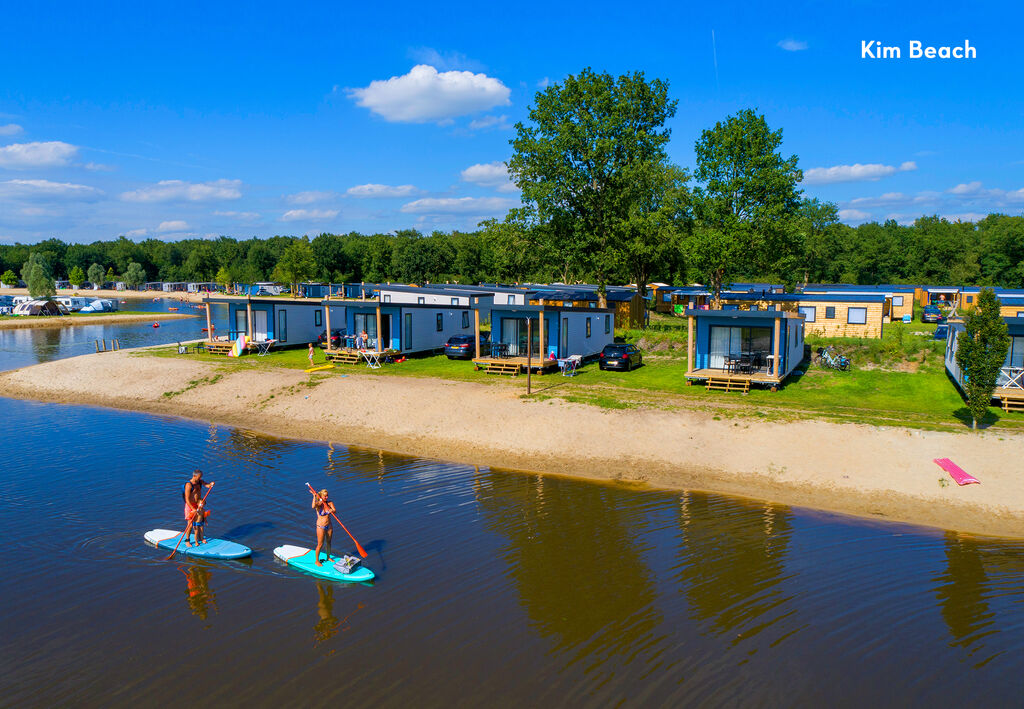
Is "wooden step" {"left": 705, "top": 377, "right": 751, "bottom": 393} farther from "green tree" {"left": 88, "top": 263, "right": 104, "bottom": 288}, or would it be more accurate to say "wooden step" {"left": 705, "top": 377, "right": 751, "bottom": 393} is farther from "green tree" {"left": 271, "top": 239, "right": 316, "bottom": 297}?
"green tree" {"left": 88, "top": 263, "right": 104, "bottom": 288}

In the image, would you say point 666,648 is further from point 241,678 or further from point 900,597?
point 241,678

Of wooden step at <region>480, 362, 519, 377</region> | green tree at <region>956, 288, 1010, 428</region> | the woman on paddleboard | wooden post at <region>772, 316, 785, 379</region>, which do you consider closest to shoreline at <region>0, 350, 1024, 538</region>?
green tree at <region>956, 288, 1010, 428</region>

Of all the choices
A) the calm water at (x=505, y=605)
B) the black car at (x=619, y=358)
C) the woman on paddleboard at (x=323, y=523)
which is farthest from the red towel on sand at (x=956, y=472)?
the woman on paddleboard at (x=323, y=523)

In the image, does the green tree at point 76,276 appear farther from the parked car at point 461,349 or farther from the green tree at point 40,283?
the parked car at point 461,349

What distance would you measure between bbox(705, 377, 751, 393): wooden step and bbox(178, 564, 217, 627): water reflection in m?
20.6

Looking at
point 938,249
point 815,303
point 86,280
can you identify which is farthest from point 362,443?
point 86,280

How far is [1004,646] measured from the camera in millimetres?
10602

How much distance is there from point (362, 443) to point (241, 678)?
13.7 m

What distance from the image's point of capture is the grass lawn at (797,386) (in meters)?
22.6

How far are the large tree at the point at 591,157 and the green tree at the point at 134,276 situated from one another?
131295 mm

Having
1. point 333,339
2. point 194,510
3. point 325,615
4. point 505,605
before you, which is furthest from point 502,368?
point 325,615

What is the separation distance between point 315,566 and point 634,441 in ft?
38.0

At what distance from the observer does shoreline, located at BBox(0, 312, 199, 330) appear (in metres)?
72.9

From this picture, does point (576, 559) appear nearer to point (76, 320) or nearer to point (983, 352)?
point (983, 352)
